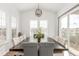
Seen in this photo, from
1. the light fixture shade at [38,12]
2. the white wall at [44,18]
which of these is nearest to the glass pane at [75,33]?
the white wall at [44,18]

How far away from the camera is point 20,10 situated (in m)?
4.30

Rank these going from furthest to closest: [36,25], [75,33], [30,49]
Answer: [36,25] < [75,33] < [30,49]

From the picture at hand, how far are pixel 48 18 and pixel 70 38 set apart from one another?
3.13ft

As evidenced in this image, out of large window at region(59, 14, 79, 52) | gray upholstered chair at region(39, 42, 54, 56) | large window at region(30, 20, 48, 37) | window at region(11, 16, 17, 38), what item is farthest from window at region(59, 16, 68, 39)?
window at region(11, 16, 17, 38)

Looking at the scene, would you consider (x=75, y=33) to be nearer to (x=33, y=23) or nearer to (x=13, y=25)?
(x=33, y=23)

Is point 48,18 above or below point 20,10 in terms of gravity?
below

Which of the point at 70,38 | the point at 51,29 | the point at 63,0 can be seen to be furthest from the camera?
the point at 51,29

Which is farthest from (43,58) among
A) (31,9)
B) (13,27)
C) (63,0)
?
(13,27)

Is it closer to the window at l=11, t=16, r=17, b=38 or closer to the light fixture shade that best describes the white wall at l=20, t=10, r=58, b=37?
the light fixture shade

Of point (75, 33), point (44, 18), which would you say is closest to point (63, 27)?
point (75, 33)

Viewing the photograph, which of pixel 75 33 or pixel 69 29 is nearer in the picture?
pixel 75 33

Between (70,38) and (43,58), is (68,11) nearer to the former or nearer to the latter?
(70,38)

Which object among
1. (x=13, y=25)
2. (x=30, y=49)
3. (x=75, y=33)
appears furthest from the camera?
(x=13, y=25)

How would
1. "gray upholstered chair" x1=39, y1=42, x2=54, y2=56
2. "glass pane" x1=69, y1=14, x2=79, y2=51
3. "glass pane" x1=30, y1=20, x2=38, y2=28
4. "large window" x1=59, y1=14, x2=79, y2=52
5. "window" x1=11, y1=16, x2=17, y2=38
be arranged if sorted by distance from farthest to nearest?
"window" x1=11, y1=16, x2=17, y2=38 → "glass pane" x1=30, y1=20, x2=38, y2=28 → "large window" x1=59, y1=14, x2=79, y2=52 → "glass pane" x1=69, y1=14, x2=79, y2=51 → "gray upholstered chair" x1=39, y1=42, x2=54, y2=56
